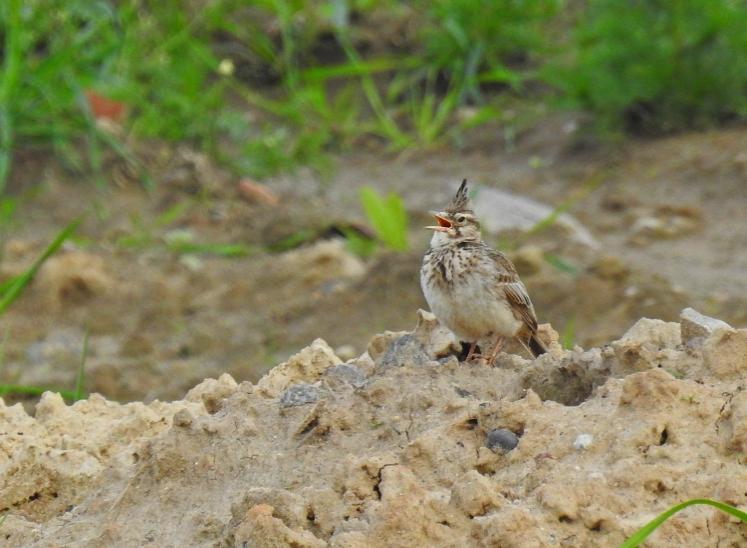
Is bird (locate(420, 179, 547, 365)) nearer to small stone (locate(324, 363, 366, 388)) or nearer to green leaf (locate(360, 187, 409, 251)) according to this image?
small stone (locate(324, 363, 366, 388))

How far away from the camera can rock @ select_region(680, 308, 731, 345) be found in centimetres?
412

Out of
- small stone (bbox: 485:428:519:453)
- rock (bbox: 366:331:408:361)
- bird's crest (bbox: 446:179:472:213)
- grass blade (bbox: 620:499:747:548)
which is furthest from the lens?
bird's crest (bbox: 446:179:472:213)

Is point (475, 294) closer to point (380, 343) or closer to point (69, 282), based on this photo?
point (380, 343)

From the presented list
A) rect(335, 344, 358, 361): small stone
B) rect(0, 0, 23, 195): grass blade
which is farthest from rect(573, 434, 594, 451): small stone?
rect(0, 0, 23, 195): grass blade

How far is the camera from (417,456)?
3688mm

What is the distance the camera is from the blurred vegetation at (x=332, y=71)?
10125 millimetres

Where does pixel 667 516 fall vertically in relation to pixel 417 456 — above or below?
above

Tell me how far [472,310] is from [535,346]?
27cm

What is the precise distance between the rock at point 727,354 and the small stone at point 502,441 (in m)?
0.58

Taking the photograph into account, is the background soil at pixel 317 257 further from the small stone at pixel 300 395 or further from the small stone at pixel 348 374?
the small stone at pixel 300 395

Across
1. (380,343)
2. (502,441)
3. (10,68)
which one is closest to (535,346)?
(380,343)

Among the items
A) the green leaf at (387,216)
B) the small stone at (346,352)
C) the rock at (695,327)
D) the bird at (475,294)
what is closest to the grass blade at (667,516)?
the rock at (695,327)

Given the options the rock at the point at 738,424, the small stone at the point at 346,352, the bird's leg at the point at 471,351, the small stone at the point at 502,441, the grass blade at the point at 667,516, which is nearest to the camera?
the grass blade at the point at 667,516

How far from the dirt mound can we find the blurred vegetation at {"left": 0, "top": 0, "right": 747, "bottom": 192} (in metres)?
5.18
